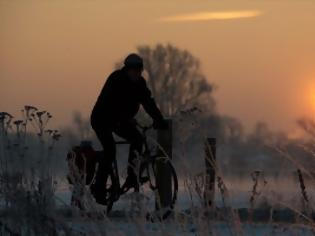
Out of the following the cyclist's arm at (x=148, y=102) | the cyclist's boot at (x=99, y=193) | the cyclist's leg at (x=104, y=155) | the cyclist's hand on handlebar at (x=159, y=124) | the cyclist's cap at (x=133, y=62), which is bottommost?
the cyclist's boot at (x=99, y=193)

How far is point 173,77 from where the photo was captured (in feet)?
124

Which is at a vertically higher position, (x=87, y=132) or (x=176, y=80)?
(x=176, y=80)

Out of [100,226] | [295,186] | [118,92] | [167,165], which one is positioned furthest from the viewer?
[167,165]

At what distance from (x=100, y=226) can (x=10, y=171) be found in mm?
1517

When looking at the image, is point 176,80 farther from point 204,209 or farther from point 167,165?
point 204,209

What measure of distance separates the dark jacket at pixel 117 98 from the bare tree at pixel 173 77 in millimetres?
24888

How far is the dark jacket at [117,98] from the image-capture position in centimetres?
1030

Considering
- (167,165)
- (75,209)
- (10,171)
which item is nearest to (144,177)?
(167,165)

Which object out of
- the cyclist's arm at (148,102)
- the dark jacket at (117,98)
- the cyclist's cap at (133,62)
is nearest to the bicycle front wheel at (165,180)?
the cyclist's arm at (148,102)

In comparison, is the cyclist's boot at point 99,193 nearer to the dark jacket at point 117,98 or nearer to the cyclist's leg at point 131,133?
the cyclist's leg at point 131,133

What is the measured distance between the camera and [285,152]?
4672 millimetres

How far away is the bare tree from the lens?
36.3 meters

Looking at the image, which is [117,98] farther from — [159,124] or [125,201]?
[125,201]

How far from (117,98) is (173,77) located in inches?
1082
